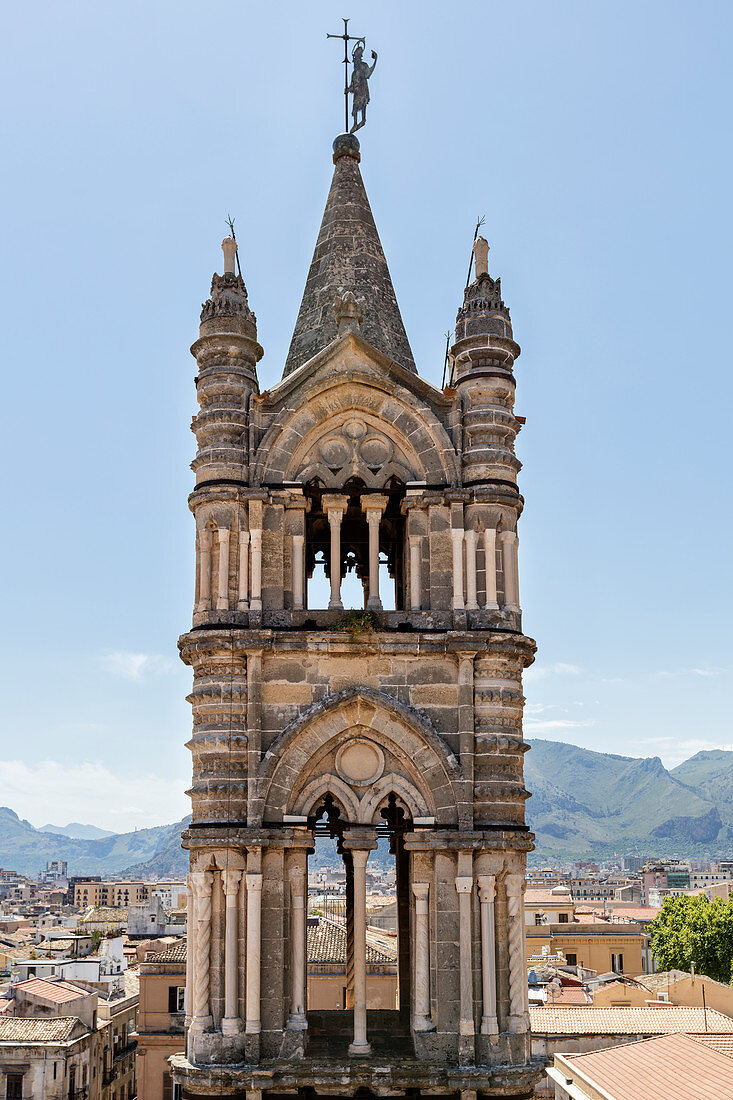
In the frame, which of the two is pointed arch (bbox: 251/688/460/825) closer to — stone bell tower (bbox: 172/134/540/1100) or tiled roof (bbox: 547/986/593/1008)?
stone bell tower (bbox: 172/134/540/1100)

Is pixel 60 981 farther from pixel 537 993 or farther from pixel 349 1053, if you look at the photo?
pixel 349 1053

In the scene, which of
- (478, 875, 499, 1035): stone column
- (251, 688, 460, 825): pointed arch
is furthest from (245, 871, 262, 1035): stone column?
(478, 875, 499, 1035): stone column

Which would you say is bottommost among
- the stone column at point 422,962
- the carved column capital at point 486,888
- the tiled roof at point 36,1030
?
the tiled roof at point 36,1030

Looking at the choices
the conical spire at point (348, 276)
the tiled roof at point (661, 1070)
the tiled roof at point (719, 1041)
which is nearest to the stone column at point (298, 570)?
the conical spire at point (348, 276)

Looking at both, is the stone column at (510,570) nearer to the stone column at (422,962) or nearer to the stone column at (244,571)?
the stone column at (244,571)

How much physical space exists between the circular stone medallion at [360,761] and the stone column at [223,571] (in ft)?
9.56

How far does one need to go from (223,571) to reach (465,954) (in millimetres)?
6892

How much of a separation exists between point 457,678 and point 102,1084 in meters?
49.6

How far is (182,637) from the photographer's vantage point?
19297 mm

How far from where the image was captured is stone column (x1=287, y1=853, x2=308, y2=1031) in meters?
18.0

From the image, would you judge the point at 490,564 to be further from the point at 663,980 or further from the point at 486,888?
the point at 663,980

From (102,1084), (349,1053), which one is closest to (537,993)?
(102,1084)

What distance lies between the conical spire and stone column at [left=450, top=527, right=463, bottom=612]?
143 inches

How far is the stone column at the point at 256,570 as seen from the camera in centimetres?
1931
